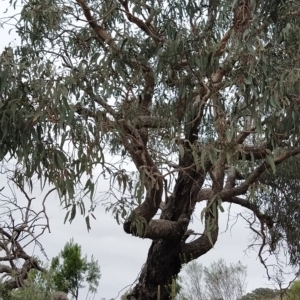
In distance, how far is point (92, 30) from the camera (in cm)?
549

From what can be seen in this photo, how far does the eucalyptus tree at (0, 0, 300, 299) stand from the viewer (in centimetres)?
375

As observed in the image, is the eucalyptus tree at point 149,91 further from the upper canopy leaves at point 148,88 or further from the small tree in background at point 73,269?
the small tree in background at point 73,269

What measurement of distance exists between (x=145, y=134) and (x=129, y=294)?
223 cm

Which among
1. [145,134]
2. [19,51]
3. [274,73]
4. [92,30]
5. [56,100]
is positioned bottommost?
[56,100]

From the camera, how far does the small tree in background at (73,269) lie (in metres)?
9.21

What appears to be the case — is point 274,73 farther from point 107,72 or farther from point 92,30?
point 92,30

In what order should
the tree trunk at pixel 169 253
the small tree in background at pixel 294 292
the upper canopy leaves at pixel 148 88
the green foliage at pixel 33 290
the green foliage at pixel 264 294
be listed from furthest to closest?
the green foliage at pixel 264 294
the small tree in background at pixel 294 292
the tree trunk at pixel 169 253
the green foliage at pixel 33 290
the upper canopy leaves at pixel 148 88

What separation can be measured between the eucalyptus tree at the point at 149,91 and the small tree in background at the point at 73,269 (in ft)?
11.1

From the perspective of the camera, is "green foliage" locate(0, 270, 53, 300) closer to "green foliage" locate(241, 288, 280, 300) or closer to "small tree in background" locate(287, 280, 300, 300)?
"small tree in background" locate(287, 280, 300, 300)

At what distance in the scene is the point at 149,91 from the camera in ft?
17.1

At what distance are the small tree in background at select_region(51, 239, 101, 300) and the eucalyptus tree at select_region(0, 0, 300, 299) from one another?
3371 mm

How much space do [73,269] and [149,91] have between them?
5082 mm

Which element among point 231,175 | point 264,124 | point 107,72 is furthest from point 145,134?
point 231,175

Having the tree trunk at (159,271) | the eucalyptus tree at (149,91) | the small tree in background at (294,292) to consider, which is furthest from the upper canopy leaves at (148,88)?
the small tree in background at (294,292)
